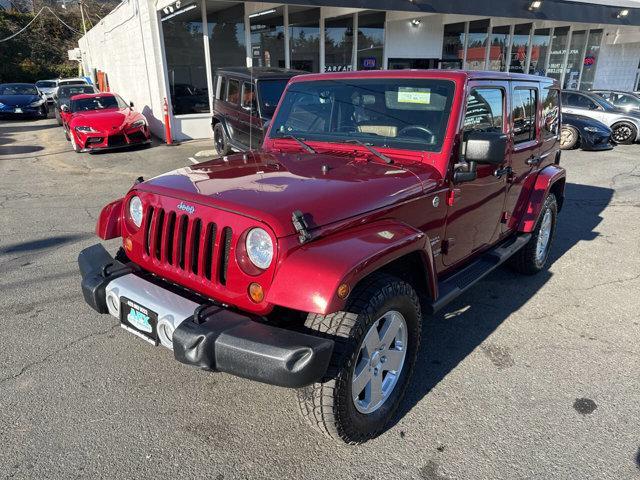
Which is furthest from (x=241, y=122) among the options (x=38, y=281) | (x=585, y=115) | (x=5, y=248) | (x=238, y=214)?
(x=585, y=115)

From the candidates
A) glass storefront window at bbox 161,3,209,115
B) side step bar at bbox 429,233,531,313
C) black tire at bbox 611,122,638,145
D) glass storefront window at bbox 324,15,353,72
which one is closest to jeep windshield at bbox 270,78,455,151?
side step bar at bbox 429,233,531,313

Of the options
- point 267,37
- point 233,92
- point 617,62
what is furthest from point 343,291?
point 617,62

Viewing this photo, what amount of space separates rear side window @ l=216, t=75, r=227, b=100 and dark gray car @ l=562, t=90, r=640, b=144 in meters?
9.81

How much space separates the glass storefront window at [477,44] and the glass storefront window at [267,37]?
8.35m

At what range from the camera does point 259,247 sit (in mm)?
2227

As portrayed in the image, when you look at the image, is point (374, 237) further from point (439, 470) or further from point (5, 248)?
point (5, 248)

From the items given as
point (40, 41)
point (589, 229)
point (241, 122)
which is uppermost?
point (40, 41)

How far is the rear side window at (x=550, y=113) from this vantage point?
14.6 ft

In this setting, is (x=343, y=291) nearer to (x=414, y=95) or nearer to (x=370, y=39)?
(x=414, y=95)

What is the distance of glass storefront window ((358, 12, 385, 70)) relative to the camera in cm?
1607

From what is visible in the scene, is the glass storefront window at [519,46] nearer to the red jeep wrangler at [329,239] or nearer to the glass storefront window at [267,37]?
the glass storefront window at [267,37]

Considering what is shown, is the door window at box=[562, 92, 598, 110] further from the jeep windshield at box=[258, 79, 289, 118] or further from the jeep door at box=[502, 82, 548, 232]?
the jeep door at box=[502, 82, 548, 232]

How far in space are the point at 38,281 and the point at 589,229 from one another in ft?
21.1

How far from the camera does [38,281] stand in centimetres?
429
